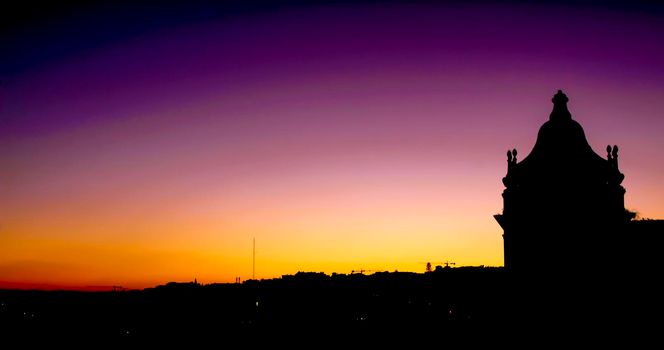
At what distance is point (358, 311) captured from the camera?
9738 cm

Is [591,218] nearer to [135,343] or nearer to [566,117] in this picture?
[566,117]

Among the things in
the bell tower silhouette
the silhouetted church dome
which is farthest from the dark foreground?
the silhouetted church dome

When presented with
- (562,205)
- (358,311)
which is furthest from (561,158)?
(358,311)

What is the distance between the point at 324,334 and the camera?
78750 millimetres

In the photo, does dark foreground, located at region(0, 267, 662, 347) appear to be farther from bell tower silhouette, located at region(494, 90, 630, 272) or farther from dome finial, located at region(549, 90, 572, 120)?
dome finial, located at region(549, 90, 572, 120)

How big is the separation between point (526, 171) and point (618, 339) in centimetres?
983

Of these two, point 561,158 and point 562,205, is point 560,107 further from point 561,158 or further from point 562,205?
point 562,205

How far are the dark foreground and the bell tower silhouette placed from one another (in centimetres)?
128

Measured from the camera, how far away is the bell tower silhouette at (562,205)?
34.2 meters

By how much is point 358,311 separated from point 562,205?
65.8 m

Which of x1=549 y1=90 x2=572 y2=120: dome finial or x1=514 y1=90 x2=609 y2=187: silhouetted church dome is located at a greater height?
x1=549 y1=90 x2=572 y2=120: dome finial

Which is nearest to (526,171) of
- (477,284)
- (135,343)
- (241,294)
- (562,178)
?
(562,178)

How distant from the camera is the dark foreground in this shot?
109 feet

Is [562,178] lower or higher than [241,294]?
higher
